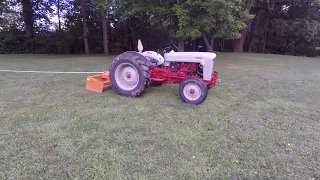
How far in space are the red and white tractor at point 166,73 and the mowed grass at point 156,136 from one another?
24cm

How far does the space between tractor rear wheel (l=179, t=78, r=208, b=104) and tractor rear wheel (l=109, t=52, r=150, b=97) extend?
714 mm

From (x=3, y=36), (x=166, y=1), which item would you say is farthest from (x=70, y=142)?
(x=3, y=36)

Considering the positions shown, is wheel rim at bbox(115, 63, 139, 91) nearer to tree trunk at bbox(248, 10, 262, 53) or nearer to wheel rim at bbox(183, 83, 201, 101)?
wheel rim at bbox(183, 83, 201, 101)

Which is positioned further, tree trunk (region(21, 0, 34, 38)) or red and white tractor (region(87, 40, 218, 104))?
tree trunk (region(21, 0, 34, 38))

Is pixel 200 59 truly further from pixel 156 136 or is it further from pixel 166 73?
pixel 156 136

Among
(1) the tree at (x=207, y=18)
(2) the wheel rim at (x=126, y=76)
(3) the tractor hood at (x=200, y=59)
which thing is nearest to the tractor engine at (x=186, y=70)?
(3) the tractor hood at (x=200, y=59)

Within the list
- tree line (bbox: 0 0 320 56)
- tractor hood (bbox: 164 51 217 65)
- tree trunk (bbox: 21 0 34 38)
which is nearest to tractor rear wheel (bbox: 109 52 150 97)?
tractor hood (bbox: 164 51 217 65)

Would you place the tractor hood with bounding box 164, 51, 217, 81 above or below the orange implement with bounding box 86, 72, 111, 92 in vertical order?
above

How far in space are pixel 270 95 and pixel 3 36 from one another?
62.3 ft

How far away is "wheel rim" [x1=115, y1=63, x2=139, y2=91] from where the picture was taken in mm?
4254

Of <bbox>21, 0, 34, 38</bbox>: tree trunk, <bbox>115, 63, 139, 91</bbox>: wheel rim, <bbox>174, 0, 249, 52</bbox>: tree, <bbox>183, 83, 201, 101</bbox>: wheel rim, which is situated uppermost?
<bbox>21, 0, 34, 38</bbox>: tree trunk

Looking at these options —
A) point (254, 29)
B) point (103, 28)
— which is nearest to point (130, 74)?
point (103, 28)

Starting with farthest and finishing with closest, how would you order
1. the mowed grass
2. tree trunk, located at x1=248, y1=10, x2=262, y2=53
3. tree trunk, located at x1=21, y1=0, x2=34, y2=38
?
tree trunk, located at x1=248, y1=10, x2=262, y2=53 → tree trunk, located at x1=21, y1=0, x2=34, y2=38 → the mowed grass

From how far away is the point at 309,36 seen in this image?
17422mm
